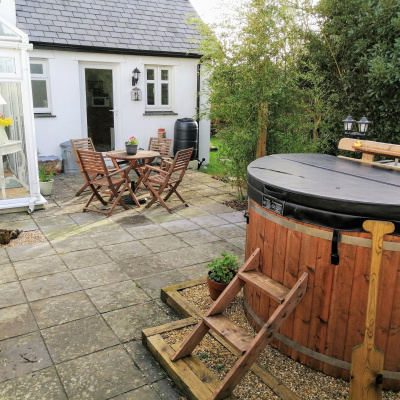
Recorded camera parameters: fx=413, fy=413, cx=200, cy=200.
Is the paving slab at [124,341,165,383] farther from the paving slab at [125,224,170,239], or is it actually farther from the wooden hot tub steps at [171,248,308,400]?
the paving slab at [125,224,170,239]

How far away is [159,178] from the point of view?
7379 mm

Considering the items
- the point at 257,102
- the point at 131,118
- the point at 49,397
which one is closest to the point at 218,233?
the point at 257,102

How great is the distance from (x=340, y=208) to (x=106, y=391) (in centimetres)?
202

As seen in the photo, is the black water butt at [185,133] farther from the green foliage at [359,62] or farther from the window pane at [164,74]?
the green foliage at [359,62]

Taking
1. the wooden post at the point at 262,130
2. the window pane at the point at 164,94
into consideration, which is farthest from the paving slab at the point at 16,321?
the window pane at the point at 164,94

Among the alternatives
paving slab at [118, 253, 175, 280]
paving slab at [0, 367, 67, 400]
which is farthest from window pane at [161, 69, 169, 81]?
paving slab at [0, 367, 67, 400]

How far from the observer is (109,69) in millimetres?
10609

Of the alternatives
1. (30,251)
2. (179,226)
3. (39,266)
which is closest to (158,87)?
(179,226)

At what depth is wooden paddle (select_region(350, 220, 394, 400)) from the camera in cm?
254

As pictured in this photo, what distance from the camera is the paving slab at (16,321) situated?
3527 mm

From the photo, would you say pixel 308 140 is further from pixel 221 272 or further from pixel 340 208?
pixel 340 208

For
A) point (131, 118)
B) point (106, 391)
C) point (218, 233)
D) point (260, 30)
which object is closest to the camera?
point (106, 391)

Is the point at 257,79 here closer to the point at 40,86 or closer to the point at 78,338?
the point at 78,338

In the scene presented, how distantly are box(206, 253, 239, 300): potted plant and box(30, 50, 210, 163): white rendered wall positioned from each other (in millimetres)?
6708
